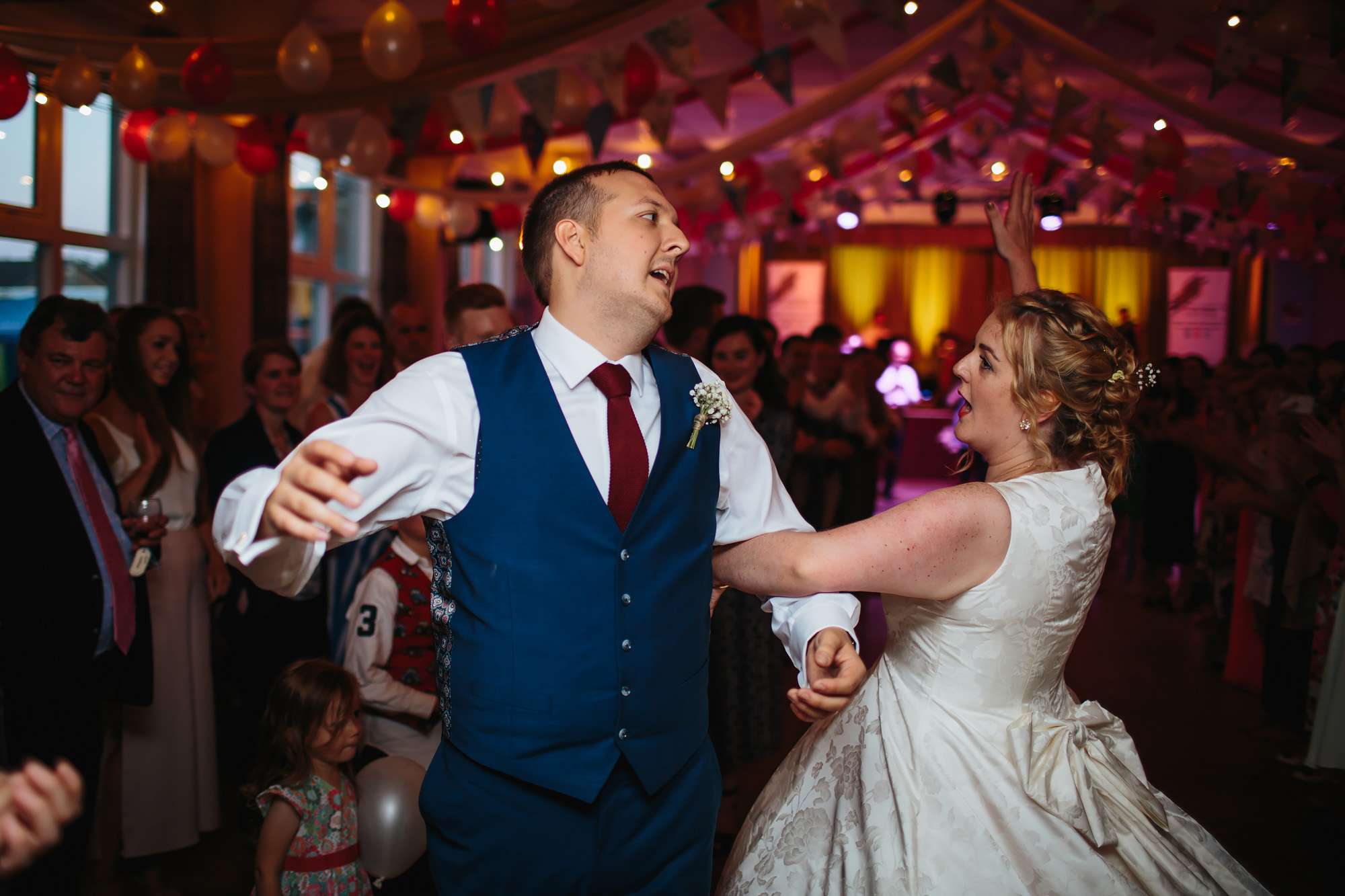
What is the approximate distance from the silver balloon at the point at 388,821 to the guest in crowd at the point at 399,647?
166 millimetres

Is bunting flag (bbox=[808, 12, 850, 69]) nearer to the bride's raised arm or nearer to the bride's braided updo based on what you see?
the bride's braided updo

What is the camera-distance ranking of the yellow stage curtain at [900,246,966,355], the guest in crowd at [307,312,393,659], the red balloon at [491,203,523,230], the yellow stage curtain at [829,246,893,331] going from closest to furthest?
the guest in crowd at [307,312,393,659]
the red balloon at [491,203,523,230]
the yellow stage curtain at [900,246,966,355]
the yellow stage curtain at [829,246,893,331]

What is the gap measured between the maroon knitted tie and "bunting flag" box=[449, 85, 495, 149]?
339 centimetres

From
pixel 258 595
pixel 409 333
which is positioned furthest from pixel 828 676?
pixel 409 333

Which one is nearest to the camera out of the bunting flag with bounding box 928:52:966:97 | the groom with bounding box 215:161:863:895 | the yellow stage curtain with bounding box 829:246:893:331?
the groom with bounding box 215:161:863:895

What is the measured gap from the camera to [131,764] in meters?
3.02

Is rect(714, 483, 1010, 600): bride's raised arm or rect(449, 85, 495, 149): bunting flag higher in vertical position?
rect(449, 85, 495, 149): bunting flag

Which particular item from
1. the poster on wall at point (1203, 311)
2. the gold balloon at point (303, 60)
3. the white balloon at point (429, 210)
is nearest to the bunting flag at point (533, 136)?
the gold balloon at point (303, 60)

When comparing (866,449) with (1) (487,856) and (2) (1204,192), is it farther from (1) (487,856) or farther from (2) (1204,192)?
(1) (487,856)

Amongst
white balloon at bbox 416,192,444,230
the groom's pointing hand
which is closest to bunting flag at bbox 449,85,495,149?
white balloon at bbox 416,192,444,230

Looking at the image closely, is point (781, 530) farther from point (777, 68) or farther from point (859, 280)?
point (859, 280)

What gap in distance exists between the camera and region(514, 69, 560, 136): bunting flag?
4496 millimetres

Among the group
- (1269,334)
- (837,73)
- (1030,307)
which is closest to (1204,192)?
(837,73)

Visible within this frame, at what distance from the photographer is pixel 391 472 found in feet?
4.61
